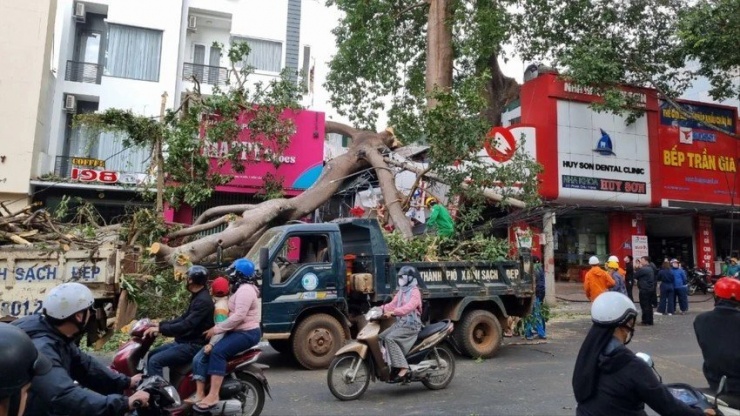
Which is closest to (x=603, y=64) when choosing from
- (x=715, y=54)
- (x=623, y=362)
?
(x=715, y=54)

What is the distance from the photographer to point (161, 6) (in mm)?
19328

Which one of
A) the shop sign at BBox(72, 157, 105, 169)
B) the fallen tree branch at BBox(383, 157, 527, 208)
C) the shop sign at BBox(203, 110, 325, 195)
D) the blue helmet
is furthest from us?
the shop sign at BBox(72, 157, 105, 169)

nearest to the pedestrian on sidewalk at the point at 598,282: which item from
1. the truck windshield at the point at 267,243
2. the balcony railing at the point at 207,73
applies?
the truck windshield at the point at 267,243

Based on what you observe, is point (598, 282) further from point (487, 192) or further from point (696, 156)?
point (696, 156)

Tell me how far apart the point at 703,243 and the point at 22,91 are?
2412 cm

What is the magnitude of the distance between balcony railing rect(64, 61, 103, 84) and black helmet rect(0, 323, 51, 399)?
756 inches

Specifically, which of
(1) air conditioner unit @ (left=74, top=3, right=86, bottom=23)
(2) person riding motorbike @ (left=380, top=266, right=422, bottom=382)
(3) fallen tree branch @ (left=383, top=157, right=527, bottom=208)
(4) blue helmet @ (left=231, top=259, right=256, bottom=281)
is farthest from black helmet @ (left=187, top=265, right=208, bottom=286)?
(1) air conditioner unit @ (left=74, top=3, right=86, bottom=23)

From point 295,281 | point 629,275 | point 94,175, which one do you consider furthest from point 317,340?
point 629,275

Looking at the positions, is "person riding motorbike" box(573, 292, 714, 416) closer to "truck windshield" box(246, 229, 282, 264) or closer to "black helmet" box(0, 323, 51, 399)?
"black helmet" box(0, 323, 51, 399)

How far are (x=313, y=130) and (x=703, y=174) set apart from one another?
14.3 metres

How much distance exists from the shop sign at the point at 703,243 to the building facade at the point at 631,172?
1.5 inches

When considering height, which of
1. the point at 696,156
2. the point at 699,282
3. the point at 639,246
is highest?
the point at 696,156

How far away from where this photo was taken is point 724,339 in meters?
3.73

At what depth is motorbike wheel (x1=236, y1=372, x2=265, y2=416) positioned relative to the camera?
5277 millimetres
